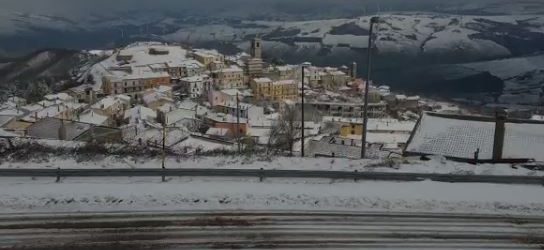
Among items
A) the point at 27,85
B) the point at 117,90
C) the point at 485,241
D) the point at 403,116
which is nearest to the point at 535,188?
the point at 485,241

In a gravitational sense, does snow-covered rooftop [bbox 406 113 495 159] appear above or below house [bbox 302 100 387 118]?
above

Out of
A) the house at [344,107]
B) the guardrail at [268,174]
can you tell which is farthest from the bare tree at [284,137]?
the house at [344,107]

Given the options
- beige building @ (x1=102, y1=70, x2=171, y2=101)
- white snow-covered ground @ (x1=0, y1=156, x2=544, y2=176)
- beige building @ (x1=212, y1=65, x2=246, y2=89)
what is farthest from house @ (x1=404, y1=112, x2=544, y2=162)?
beige building @ (x1=212, y1=65, x2=246, y2=89)

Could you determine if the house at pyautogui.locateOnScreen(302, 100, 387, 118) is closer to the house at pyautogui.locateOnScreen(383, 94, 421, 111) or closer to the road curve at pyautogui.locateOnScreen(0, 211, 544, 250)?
the house at pyautogui.locateOnScreen(383, 94, 421, 111)

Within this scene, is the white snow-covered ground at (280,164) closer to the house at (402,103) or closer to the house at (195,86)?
the house at (195,86)

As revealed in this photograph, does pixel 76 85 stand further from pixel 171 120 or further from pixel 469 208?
pixel 469 208

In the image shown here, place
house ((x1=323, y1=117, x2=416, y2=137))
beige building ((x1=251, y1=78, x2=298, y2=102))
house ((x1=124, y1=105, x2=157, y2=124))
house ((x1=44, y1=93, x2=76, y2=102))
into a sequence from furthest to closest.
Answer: beige building ((x1=251, y1=78, x2=298, y2=102)), house ((x1=44, y1=93, x2=76, y2=102)), house ((x1=124, y1=105, x2=157, y2=124)), house ((x1=323, y1=117, x2=416, y2=137))
